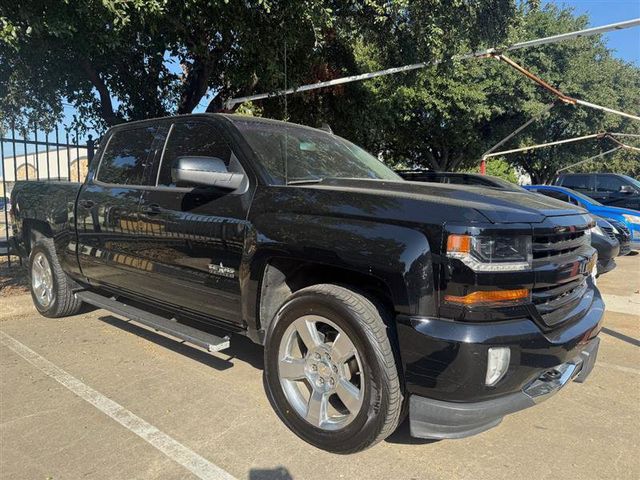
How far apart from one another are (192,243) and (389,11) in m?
6.20

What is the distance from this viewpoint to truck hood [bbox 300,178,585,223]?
2562 millimetres

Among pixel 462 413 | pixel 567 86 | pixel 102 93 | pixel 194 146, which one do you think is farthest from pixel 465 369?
pixel 567 86

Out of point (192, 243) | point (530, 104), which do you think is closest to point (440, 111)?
point (530, 104)

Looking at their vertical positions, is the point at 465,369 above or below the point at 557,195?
below

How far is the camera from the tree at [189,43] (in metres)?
6.22

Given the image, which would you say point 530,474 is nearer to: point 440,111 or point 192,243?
point 192,243

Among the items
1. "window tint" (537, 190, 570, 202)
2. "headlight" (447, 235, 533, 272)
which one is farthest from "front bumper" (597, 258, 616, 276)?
"headlight" (447, 235, 533, 272)

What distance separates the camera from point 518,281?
2502 mm

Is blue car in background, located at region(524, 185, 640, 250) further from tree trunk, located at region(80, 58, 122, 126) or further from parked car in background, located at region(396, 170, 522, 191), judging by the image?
tree trunk, located at region(80, 58, 122, 126)

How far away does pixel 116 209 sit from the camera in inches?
170

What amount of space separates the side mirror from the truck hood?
50 cm

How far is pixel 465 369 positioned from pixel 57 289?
14.8ft

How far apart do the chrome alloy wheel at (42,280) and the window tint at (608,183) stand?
46.1ft

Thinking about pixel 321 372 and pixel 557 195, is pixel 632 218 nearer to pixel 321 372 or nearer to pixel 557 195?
pixel 557 195
